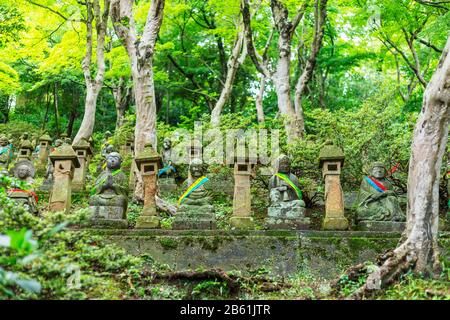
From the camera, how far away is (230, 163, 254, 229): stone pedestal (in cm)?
982

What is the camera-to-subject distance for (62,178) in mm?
10320

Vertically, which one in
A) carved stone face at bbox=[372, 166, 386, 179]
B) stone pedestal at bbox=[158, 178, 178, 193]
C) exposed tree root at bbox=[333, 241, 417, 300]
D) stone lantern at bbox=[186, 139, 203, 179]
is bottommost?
exposed tree root at bbox=[333, 241, 417, 300]

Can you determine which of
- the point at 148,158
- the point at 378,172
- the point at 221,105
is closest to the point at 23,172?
the point at 148,158

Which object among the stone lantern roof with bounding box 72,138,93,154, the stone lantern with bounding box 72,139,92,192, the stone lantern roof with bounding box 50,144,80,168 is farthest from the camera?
the stone lantern roof with bounding box 72,138,93,154

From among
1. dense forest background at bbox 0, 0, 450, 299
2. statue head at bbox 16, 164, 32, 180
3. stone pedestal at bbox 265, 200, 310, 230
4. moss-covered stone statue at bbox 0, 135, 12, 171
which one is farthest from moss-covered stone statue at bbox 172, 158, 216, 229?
moss-covered stone statue at bbox 0, 135, 12, 171

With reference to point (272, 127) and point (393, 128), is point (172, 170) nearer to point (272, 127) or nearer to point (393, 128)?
point (272, 127)

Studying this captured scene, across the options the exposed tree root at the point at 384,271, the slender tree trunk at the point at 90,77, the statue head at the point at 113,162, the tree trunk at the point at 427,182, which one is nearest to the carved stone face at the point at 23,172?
the statue head at the point at 113,162

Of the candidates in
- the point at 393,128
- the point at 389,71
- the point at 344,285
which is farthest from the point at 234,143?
the point at 389,71

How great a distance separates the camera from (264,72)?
53.5 feet

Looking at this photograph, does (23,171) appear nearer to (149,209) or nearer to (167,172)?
(149,209)

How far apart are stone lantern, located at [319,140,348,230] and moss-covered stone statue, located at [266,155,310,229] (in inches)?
18.0

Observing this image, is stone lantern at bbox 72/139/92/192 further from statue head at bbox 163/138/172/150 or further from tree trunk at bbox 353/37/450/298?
tree trunk at bbox 353/37/450/298

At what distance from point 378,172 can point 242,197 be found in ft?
9.59

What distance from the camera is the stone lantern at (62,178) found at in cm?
1009
